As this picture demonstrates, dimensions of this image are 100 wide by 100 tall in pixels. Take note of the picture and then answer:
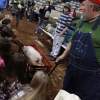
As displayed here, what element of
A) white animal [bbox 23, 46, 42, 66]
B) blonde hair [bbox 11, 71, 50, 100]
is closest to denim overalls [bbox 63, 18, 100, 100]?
blonde hair [bbox 11, 71, 50, 100]

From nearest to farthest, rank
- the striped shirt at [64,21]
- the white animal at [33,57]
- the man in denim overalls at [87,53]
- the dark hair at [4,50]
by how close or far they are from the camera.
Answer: the man in denim overalls at [87,53] → the dark hair at [4,50] → the white animal at [33,57] → the striped shirt at [64,21]

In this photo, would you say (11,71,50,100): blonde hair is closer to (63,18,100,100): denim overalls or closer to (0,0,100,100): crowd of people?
(0,0,100,100): crowd of people

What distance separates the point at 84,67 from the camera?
7.63 feet

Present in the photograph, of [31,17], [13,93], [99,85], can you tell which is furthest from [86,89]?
[31,17]

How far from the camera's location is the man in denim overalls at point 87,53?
7.38 ft

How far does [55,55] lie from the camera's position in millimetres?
6191

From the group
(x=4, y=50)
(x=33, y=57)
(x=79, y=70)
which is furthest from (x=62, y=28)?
(x=79, y=70)

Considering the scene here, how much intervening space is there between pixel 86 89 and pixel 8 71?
938 millimetres

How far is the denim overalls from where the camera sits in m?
2.26

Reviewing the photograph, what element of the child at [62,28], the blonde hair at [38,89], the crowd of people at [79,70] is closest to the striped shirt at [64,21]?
the child at [62,28]

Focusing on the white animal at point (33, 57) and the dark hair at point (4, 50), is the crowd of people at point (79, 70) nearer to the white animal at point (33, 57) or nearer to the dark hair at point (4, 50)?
the dark hair at point (4, 50)

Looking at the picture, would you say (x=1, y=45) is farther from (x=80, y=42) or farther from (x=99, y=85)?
(x=99, y=85)

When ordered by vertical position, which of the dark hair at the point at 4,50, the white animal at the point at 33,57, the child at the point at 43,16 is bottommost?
the child at the point at 43,16

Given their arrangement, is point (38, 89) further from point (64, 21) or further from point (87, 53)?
point (64, 21)
